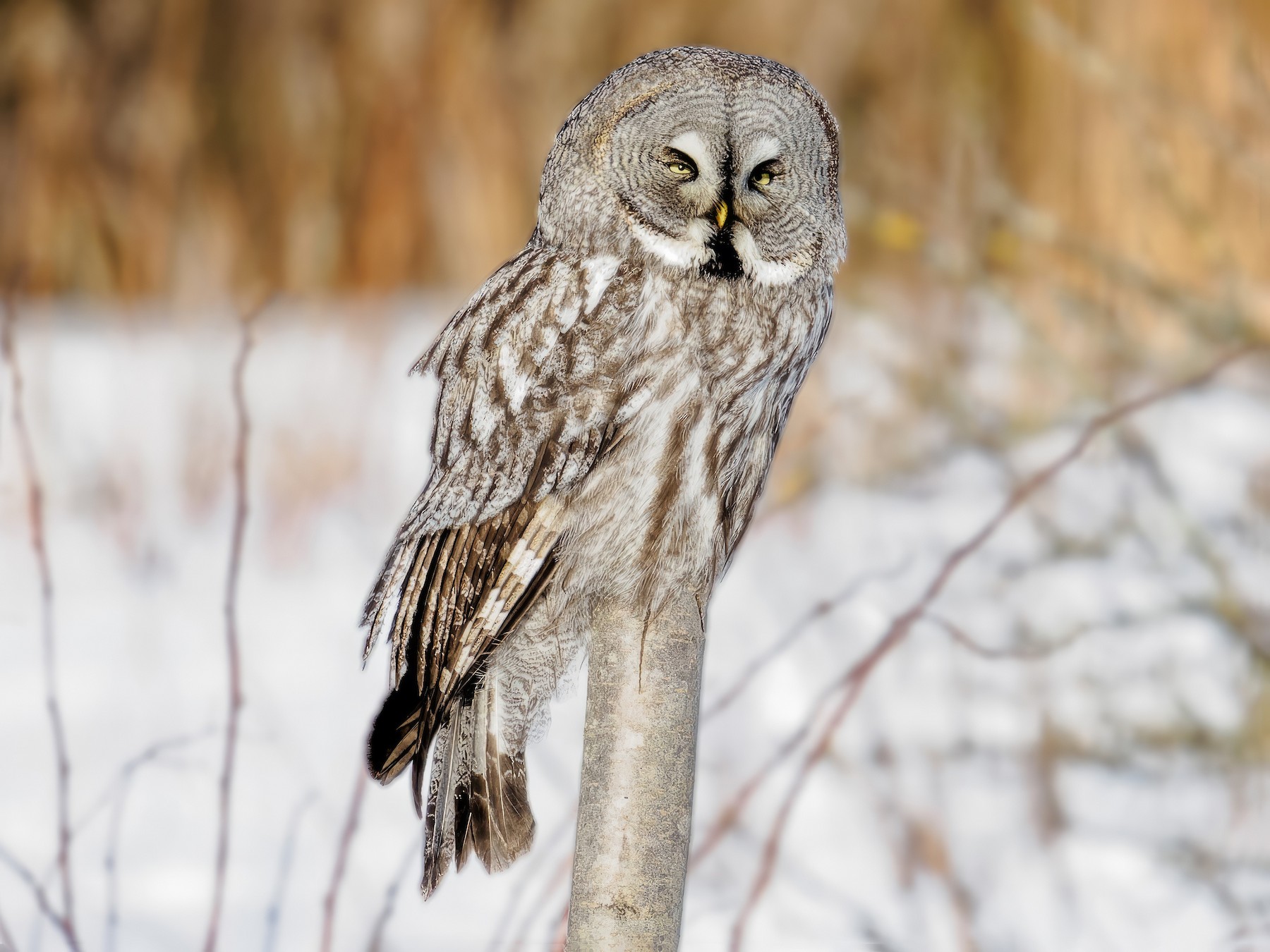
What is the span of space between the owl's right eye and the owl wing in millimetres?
104

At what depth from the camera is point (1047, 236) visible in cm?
226

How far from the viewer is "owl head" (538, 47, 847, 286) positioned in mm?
1126

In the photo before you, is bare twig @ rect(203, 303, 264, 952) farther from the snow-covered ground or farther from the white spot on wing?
the white spot on wing

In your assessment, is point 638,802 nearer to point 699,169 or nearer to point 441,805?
point 441,805

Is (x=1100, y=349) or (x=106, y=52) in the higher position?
(x=106, y=52)

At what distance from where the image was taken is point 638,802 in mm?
1086

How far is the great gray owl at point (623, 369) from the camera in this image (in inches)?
44.8

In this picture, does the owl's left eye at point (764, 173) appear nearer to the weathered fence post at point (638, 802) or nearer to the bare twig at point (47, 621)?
the weathered fence post at point (638, 802)

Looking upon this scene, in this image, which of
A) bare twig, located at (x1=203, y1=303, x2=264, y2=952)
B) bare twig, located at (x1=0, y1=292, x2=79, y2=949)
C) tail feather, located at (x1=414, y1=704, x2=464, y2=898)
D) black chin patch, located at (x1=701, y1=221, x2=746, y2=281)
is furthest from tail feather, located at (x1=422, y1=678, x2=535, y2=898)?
black chin patch, located at (x1=701, y1=221, x2=746, y2=281)

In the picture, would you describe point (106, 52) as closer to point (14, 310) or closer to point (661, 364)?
point (14, 310)

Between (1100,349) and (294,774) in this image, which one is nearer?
(294,774)

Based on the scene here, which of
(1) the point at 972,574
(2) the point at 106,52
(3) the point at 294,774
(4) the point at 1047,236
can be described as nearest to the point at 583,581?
(3) the point at 294,774

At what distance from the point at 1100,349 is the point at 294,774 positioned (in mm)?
2190

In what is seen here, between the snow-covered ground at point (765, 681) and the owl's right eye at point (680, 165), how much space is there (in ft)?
1.56
